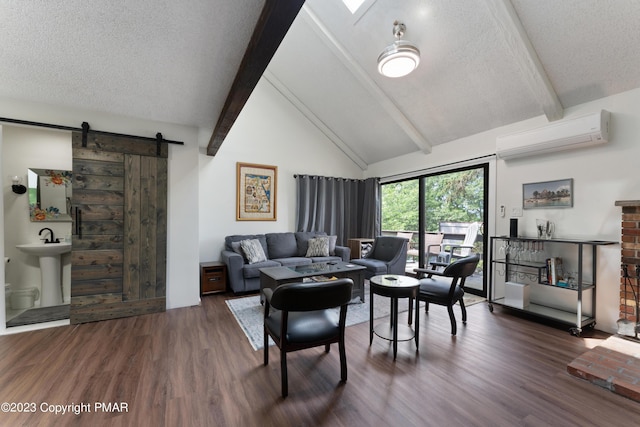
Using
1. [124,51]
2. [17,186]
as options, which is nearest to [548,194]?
[124,51]

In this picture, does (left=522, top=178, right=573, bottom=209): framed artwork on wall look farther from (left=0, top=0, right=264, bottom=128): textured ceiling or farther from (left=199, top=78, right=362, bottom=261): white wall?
(left=0, top=0, right=264, bottom=128): textured ceiling

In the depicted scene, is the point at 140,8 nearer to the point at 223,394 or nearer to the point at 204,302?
the point at 223,394

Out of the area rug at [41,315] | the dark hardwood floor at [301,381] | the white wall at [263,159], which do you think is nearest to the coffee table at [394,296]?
the dark hardwood floor at [301,381]

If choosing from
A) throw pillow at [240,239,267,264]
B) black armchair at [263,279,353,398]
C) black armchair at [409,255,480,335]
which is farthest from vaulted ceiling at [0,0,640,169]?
black armchair at [409,255,480,335]

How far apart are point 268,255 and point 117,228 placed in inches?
88.1

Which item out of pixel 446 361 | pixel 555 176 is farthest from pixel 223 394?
pixel 555 176

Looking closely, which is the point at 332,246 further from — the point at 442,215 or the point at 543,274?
the point at 543,274

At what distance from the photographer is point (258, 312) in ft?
10.2

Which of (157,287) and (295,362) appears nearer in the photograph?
(295,362)

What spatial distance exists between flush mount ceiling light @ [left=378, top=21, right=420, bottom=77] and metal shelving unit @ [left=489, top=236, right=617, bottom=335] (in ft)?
7.65

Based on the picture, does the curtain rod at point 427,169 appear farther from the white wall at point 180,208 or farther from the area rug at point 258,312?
the white wall at point 180,208

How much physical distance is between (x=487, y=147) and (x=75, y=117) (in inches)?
198

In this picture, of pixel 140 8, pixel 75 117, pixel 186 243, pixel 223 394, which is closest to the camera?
pixel 140 8

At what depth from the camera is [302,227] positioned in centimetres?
520
